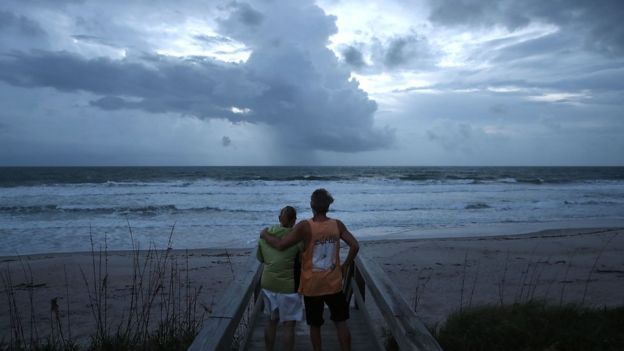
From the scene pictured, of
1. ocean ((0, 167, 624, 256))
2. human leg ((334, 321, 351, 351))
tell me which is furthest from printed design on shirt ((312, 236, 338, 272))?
ocean ((0, 167, 624, 256))

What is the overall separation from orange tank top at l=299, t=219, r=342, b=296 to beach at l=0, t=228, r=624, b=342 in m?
1.71

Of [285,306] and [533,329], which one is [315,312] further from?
[533,329]

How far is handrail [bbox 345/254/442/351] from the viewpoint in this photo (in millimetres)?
2615

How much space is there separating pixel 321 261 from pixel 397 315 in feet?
2.57

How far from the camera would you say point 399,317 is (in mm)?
3029

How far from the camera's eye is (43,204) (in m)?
27.0

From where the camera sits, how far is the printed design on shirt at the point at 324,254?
11.7ft

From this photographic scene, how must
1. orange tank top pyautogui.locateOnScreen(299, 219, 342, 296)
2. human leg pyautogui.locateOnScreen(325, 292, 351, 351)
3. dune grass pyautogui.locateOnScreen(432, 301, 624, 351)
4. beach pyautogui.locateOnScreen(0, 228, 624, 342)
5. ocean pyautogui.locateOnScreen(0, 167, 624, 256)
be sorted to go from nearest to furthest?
1. orange tank top pyautogui.locateOnScreen(299, 219, 342, 296)
2. human leg pyautogui.locateOnScreen(325, 292, 351, 351)
3. dune grass pyautogui.locateOnScreen(432, 301, 624, 351)
4. beach pyautogui.locateOnScreen(0, 228, 624, 342)
5. ocean pyautogui.locateOnScreen(0, 167, 624, 256)

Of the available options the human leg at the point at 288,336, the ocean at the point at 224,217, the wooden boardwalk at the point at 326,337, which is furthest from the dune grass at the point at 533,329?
the ocean at the point at 224,217

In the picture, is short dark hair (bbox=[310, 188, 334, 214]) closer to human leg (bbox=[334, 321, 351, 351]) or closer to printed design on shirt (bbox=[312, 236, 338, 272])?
printed design on shirt (bbox=[312, 236, 338, 272])

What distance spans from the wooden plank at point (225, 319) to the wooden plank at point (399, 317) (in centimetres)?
107

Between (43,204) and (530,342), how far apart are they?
95.7 feet

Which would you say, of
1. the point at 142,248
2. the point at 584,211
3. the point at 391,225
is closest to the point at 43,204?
the point at 142,248

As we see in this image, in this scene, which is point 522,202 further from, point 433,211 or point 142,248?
point 142,248
